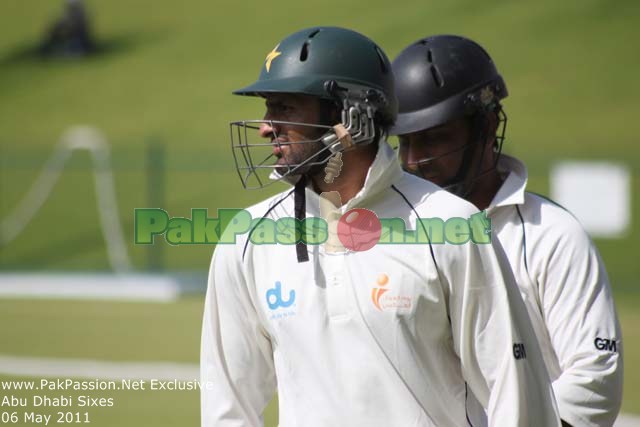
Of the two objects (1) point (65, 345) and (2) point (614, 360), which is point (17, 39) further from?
(2) point (614, 360)

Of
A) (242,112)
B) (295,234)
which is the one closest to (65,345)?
(295,234)

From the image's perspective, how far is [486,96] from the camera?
485 centimetres

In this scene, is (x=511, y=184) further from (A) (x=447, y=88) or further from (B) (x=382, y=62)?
(B) (x=382, y=62)

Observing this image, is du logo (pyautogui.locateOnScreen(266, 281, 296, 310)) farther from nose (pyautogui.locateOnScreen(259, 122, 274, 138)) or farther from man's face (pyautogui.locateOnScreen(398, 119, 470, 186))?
man's face (pyautogui.locateOnScreen(398, 119, 470, 186))

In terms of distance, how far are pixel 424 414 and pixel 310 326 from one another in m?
0.44

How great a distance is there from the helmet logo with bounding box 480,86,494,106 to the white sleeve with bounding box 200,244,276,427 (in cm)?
175

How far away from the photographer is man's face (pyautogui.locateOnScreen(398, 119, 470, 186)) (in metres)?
4.59

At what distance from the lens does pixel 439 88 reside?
4844 mm

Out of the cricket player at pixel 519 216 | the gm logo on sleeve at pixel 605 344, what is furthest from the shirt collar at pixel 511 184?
the gm logo on sleeve at pixel 605 344

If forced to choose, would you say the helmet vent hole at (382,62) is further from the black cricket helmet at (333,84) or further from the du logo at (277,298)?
the du logo at (277,298)

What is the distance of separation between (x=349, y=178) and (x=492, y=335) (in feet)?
2.48

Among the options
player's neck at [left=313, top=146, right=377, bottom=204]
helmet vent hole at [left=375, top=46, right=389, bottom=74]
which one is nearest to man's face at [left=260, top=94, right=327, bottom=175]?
player's neck at [left=313, top=146, right=377, bottom=204]

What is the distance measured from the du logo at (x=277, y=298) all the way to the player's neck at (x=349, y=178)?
0.39m

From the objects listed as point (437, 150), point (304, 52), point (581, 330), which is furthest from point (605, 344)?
point (304, 52)
